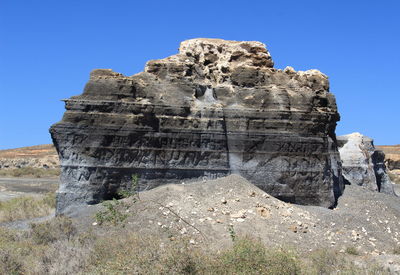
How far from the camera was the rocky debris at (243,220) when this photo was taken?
12188 mm

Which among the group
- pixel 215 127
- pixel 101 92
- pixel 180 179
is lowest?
pixel 180 179

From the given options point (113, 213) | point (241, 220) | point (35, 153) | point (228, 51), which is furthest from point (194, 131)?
point (35, 153)

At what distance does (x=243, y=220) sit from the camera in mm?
12750

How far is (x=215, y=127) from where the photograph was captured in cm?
1521

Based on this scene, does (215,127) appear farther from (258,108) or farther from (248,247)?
(248,247)

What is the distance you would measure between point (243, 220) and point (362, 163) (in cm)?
1196

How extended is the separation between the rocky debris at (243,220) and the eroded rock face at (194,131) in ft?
2.27

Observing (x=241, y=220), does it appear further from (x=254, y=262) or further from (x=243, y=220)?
(x=254, y=262)

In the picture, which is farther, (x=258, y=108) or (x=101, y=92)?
(x=258, y=108)

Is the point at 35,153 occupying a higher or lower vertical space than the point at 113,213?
higher

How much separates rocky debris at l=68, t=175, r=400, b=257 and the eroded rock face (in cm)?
69

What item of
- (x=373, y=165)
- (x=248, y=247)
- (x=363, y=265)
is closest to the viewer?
(x=248, y=247)

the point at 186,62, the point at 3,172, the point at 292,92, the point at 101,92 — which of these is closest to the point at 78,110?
the point at 101,92

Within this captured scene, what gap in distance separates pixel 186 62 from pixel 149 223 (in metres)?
5.78
